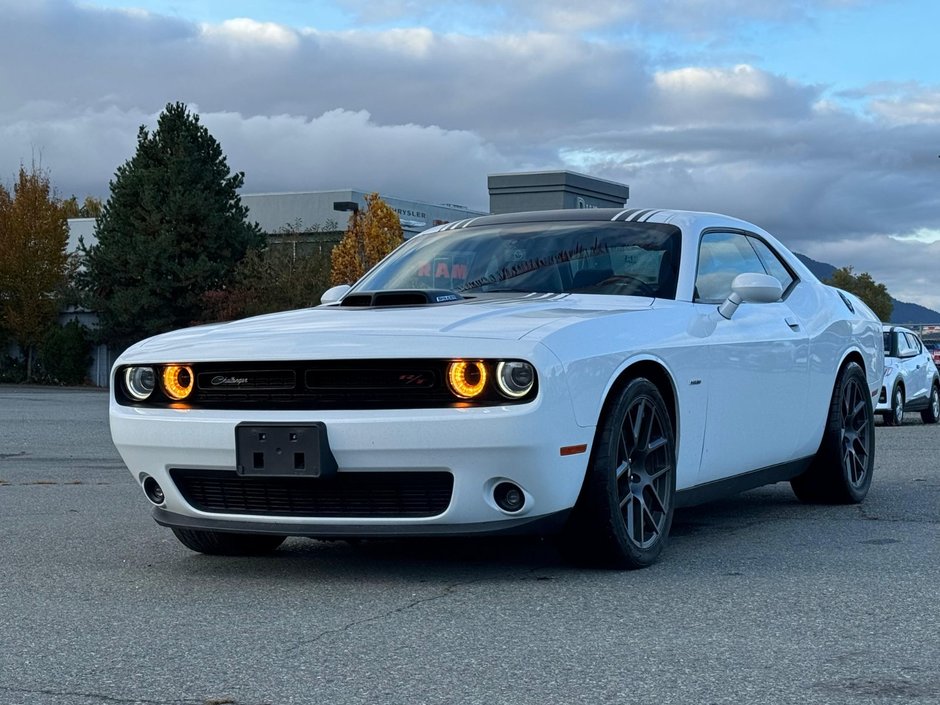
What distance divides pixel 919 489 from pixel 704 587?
400cm

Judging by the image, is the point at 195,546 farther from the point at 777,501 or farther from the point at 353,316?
the point at 777,501

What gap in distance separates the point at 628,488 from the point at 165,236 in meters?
43.5

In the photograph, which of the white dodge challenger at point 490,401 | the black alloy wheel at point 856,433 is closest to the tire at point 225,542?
the white dodge challenger at point 490,401

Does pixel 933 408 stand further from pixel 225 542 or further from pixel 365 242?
pixel 365 242

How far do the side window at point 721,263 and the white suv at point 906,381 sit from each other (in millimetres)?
12408

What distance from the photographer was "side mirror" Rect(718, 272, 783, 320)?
651 centimetres

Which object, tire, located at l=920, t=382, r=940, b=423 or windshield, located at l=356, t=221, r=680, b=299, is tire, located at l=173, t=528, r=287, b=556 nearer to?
windshield, located at l=356, t=221, r=680, b=299

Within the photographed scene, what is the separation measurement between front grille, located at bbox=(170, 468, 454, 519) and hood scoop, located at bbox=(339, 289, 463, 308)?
115cm

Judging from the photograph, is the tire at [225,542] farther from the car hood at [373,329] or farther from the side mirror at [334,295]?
the side mirror at [334,295]

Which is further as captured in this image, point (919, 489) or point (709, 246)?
point (919, 489)

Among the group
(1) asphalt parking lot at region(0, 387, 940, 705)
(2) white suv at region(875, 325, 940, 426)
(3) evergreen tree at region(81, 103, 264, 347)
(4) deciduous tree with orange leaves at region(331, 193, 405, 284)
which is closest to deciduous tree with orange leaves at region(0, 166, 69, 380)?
(3) evergreen tree at region(81, 103, 264, 347)

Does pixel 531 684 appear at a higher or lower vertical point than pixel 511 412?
lower

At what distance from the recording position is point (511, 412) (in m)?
5.01

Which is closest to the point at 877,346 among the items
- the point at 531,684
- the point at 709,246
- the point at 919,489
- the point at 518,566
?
the point at 919,489
